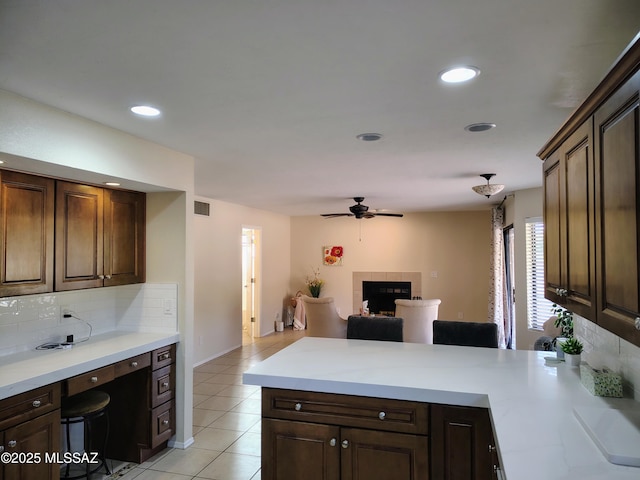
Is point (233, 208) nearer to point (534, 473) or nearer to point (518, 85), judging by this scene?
point (518, 85)

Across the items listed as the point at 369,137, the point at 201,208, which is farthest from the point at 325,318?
the point at 369,137

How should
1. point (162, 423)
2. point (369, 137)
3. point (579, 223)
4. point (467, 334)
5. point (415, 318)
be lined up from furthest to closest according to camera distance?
point (415, 318)
point (162, 423)
point (467, 334)
point (369, 137)
point (579, 223)

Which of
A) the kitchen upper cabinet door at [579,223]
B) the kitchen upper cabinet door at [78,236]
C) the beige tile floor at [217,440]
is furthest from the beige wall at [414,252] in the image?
the kitchen upper cabinet door at [579,223]

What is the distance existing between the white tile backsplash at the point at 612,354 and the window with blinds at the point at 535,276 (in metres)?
Answer: 2.73

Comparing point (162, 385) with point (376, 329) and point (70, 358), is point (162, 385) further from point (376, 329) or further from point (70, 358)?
point (376, 329)

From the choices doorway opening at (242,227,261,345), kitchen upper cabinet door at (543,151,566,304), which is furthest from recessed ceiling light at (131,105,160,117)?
doorway opening at (242,227,261,345)

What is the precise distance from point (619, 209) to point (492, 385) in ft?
3.74

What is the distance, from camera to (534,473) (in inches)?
48.0

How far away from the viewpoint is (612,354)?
198cm

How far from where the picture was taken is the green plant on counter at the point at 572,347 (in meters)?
2.38

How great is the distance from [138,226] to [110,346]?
103cm

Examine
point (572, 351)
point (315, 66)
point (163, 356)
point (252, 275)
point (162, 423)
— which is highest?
point (315, 66)

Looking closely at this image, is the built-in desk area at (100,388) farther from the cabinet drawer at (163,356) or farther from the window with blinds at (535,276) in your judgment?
the window with blinds at (535,276)

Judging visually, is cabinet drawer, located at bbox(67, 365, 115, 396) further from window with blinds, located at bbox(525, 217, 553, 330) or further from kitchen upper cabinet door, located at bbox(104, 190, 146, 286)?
window with blinds, located at bbox(525, 217, 553, 330)
